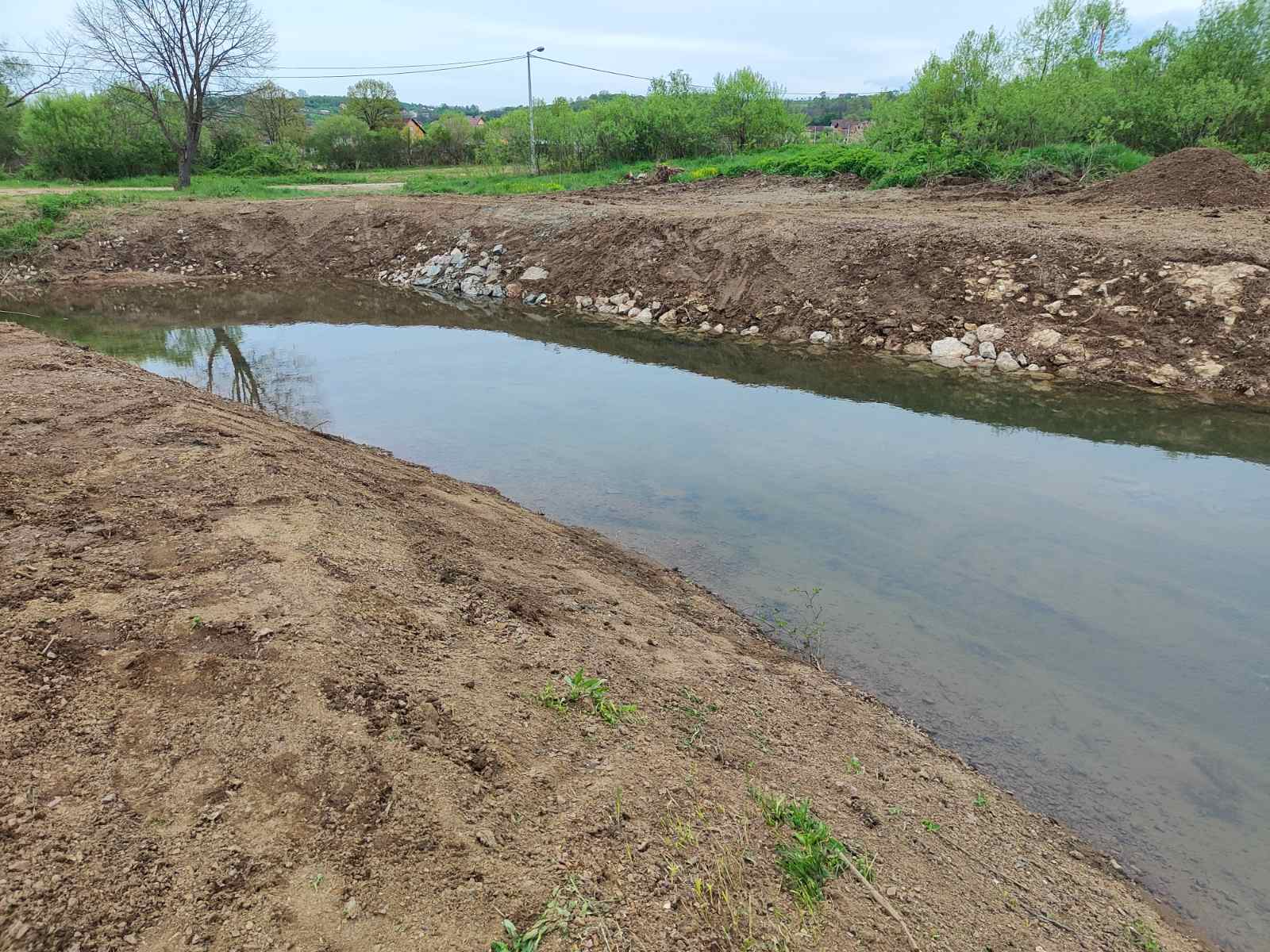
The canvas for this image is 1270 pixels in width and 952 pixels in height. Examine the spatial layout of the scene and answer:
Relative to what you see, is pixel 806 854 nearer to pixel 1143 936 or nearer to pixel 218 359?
pixel 1143 936

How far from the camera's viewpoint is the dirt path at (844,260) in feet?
38.5

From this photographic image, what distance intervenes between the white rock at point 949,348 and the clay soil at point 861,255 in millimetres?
269

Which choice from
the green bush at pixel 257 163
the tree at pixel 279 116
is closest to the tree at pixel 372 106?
the tree at pixel 279 116

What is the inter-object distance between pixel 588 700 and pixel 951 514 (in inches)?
206

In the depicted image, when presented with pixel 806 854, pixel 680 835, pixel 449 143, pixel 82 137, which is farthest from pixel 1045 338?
pixel 449 143

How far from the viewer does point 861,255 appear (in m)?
14.7

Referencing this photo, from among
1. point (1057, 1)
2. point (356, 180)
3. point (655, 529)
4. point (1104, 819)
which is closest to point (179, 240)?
point (356, 180)

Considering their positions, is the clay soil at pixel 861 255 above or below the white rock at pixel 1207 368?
above

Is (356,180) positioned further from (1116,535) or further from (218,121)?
(1116,535)

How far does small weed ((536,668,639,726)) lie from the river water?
2.27 metres

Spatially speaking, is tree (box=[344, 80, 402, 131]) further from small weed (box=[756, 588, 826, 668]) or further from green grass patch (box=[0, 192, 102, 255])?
small weed (box=[756, 588, 826, 668])

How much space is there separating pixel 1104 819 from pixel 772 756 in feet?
6.60

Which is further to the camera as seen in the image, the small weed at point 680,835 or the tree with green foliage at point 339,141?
the tree with green foliage at point 339,141

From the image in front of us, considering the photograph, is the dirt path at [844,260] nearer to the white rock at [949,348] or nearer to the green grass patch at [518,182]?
the white rock at [949,348]
